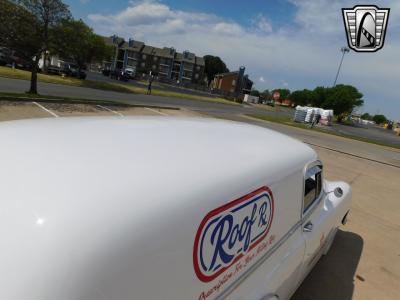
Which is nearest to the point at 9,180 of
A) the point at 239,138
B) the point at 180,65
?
the point at 239,138

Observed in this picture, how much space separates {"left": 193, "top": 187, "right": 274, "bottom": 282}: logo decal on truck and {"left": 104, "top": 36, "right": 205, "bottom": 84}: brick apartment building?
106 metres

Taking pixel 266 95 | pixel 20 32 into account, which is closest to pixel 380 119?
pixel 266 95

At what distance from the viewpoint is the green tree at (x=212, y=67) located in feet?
412

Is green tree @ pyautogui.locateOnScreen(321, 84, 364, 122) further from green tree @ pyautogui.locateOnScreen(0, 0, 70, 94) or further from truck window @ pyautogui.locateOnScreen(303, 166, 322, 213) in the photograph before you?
truck window @ pyautogui.locateOnScreen(303, 166, 322, 213)

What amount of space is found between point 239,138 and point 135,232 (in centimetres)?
142

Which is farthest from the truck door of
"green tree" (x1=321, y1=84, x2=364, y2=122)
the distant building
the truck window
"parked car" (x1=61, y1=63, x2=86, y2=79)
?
the distant building

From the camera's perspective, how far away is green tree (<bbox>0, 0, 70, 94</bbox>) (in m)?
15.0

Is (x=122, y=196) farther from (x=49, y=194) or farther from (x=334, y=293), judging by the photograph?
(x=334, y=293)

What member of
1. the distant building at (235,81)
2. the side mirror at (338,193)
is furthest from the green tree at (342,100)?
the side mirror at (338,193)

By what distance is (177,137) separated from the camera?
2.12m

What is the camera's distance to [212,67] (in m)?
125

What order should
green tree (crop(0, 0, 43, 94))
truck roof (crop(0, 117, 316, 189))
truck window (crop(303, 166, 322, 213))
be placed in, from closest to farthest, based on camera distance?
truck roof (crop(0, 117, 316, 189)) < truck window (crop(303, 166, 322, 213)) < green tree (crop(0, 0, 43, 94))

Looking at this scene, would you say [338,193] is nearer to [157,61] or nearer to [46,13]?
[46,13]

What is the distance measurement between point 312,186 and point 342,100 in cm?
7104
